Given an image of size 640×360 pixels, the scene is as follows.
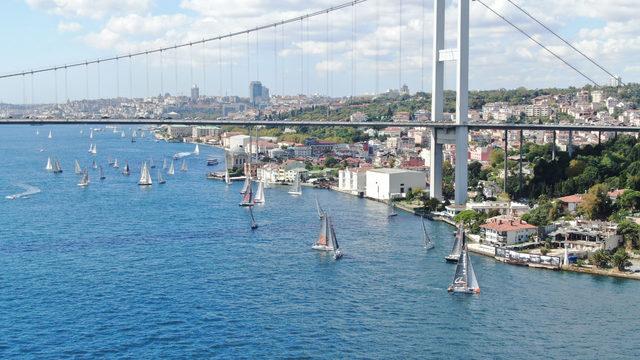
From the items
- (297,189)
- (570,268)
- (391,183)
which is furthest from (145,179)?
(570,268)

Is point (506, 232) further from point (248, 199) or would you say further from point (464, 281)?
point (248, 199)

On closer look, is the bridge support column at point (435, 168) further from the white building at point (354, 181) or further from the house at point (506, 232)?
the house at point (506, 232)

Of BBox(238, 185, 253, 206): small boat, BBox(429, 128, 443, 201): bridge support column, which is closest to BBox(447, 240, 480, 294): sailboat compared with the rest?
BBox(429, 128, 443, 201): bridge support column

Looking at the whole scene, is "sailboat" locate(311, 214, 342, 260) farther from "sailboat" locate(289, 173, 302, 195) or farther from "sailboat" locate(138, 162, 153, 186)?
"sailboat" locate(138, 162, 153, 186)

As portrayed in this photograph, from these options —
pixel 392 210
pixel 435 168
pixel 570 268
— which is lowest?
pixel 570 268

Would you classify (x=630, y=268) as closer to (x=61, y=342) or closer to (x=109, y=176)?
(x=61, y=342)

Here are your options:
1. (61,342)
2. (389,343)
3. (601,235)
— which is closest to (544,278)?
(601,235)
